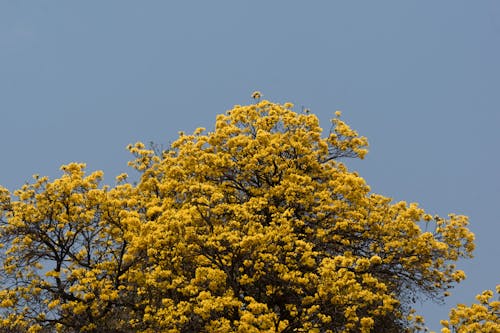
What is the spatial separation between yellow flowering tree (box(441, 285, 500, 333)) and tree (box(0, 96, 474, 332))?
2240 mm

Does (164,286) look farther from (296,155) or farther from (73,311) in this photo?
(296,155)

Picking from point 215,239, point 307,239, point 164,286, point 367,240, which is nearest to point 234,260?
point 215,239

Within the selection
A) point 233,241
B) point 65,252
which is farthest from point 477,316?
point 65,252

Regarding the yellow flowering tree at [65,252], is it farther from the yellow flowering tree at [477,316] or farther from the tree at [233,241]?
the yellow flowering tree at [477,316]

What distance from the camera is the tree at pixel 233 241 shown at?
24.3 m

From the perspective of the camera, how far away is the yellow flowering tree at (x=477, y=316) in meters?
22.8

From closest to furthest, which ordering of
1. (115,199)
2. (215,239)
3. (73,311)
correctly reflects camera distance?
(215,239)
(73,311)
(115,199)

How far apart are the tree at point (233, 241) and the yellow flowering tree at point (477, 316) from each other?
224cm

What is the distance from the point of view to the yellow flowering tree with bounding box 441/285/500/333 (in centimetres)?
2283

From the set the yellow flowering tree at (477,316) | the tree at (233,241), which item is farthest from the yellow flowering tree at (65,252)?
the yellow flowering tree at (477,316)

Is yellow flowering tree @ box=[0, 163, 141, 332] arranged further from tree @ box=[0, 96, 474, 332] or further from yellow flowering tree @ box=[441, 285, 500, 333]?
yellow flowering tree @ box=[441, 285, 500, 333]

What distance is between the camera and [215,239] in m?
24.3

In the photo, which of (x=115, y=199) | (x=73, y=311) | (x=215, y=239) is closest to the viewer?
(x=215, y=239)

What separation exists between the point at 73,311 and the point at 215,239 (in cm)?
761
